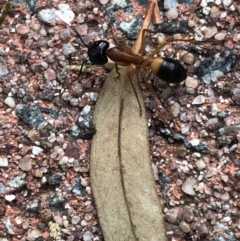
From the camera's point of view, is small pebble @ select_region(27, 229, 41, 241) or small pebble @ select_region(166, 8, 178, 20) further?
small pebble @ select_region(166, 8, 178, 20)

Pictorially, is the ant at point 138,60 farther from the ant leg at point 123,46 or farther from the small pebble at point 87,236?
the small pebble at point 87,236

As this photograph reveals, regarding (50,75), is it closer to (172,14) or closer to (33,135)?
(33,135)

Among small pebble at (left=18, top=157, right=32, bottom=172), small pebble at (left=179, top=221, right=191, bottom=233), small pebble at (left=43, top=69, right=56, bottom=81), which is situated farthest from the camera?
small pebble at (left=43, top=69, right=56, bottom=81)

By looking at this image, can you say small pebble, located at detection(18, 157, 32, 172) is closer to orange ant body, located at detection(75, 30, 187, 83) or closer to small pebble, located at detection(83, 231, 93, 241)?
small pebble, located at detection(83, 231, 93, 241)

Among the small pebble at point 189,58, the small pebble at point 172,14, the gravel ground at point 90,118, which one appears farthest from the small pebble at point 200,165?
the small pebble at point 172,14

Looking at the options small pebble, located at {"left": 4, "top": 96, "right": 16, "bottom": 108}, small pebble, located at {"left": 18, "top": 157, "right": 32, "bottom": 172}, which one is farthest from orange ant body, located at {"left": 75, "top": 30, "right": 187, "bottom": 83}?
small pebble, located at {"left": 18, "top": 157, "right": 32, "bottom": 172}

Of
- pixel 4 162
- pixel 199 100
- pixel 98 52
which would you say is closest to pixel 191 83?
pixel 199 100

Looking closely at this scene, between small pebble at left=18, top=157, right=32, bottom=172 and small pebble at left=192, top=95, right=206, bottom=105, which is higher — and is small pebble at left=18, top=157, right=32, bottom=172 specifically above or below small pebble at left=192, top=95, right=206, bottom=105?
below
